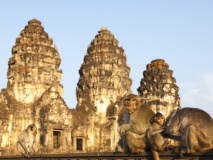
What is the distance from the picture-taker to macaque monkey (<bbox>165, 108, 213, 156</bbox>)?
21.9ft

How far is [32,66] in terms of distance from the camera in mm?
33625

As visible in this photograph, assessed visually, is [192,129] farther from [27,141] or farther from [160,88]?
[160,88]

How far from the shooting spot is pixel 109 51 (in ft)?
130

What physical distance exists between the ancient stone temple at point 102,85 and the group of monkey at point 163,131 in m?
26.6

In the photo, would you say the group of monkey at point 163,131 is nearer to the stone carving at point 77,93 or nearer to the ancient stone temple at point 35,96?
the stone carving at point 77,93

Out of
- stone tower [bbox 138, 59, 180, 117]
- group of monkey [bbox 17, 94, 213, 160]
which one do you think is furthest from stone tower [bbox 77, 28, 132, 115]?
group of monkey [bbox 17, 94, 213, 160]

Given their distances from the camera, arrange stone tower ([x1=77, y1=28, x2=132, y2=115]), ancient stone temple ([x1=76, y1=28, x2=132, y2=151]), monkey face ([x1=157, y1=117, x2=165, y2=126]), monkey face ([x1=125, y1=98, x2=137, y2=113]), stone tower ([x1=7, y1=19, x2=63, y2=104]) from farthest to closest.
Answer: stone tower ([x1=77, y1=28, x2=132, y2=115]), ancient stone temple ([x1=76, y1=28, x2=132, y2=151]), stone tower ([x1=7, y1=19, x2=63, y2=104]), monkey face ([x1=125, y1=98, x2=137, y2=113]), monkey face ([x1=157, y1=117, x2=165, y2=126])

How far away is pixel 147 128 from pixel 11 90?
2688 cm

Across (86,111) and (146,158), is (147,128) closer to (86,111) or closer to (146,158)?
(146,158)

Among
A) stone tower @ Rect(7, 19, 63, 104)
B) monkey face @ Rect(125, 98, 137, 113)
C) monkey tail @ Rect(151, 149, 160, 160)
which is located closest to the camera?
monkey tail @ Rect(151, 149, 160, 160)

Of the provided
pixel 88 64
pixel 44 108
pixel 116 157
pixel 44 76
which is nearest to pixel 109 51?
pixel 88 64

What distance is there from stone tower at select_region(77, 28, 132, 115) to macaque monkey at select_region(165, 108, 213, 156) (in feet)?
99.6

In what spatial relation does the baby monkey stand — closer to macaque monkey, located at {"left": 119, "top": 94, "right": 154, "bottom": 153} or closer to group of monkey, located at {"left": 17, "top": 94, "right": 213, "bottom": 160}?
group of monkey, located at {"left": 17, "top": 94, "right": 213, "bottom": 160}

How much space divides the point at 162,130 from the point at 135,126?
1010 millimetres
